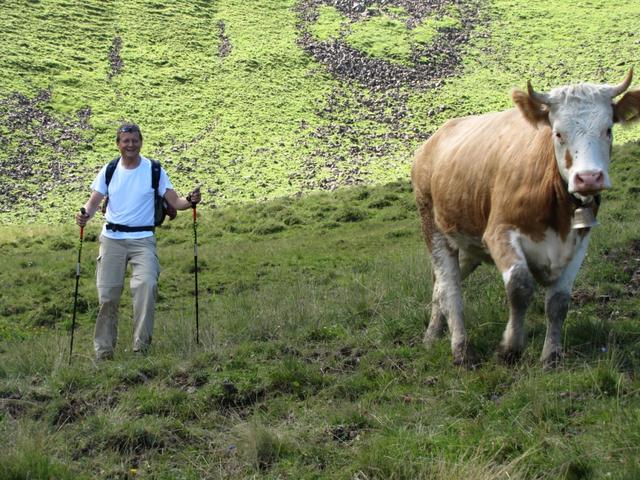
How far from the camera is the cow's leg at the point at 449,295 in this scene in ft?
26.0

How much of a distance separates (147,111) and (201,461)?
40660 mm

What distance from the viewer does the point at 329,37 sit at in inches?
2218

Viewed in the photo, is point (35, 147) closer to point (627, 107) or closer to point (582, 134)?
point (627, 107)

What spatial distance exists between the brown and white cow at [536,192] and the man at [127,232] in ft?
11.1

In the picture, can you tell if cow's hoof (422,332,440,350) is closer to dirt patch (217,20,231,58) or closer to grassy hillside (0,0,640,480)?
grassy hillside (0,0,640,480)

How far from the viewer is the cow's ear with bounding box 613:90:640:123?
284 inches

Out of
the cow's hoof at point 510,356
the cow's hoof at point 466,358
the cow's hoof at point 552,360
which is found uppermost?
the cow's hoof at point 552,360

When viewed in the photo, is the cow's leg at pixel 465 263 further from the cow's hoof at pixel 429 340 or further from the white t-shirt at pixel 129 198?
the white t-shirt at pixel 129 198

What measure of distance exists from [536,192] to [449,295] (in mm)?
1755

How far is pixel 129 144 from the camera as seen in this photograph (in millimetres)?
9781

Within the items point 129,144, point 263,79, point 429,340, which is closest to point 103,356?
point 129,144

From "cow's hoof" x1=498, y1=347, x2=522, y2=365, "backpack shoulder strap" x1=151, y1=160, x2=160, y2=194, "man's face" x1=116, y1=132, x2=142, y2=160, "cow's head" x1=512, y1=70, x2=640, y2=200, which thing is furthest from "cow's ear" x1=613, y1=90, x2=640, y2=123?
"man's face" x1=116, y1=132, x2=142, y2=160

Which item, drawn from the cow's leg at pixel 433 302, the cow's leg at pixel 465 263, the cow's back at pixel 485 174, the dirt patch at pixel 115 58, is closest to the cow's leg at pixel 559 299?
the cow's back at pixel 485 174

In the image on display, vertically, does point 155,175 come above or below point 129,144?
below
